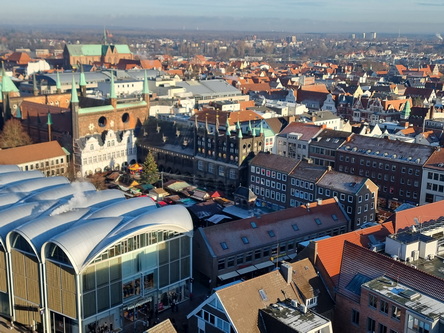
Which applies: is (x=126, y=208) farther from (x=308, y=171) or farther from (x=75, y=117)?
(x=75, y=117)

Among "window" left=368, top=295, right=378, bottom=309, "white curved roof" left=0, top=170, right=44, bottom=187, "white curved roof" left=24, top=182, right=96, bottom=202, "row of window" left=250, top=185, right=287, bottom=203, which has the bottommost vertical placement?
"row of window" left=250, top=185, right=287, bottom=203

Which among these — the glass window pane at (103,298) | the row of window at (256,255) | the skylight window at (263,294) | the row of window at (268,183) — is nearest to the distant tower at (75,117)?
the row of window at (268,183)

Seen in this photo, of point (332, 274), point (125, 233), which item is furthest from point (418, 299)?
point (125, 233)

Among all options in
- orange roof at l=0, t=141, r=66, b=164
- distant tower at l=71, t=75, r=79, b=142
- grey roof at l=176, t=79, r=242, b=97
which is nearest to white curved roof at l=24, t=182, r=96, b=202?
orange roof at l=0, t=141, r=66, b=164

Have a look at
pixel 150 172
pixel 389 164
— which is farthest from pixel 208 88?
pixel 389 164

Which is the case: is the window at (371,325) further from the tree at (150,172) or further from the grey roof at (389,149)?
the tree at (150,172)

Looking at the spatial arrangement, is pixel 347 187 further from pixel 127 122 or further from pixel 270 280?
pixel 127 122

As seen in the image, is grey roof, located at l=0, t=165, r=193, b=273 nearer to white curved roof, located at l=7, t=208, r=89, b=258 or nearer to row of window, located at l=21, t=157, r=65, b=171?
white curved roof, located at l=7, t=208, r=89, b=258
